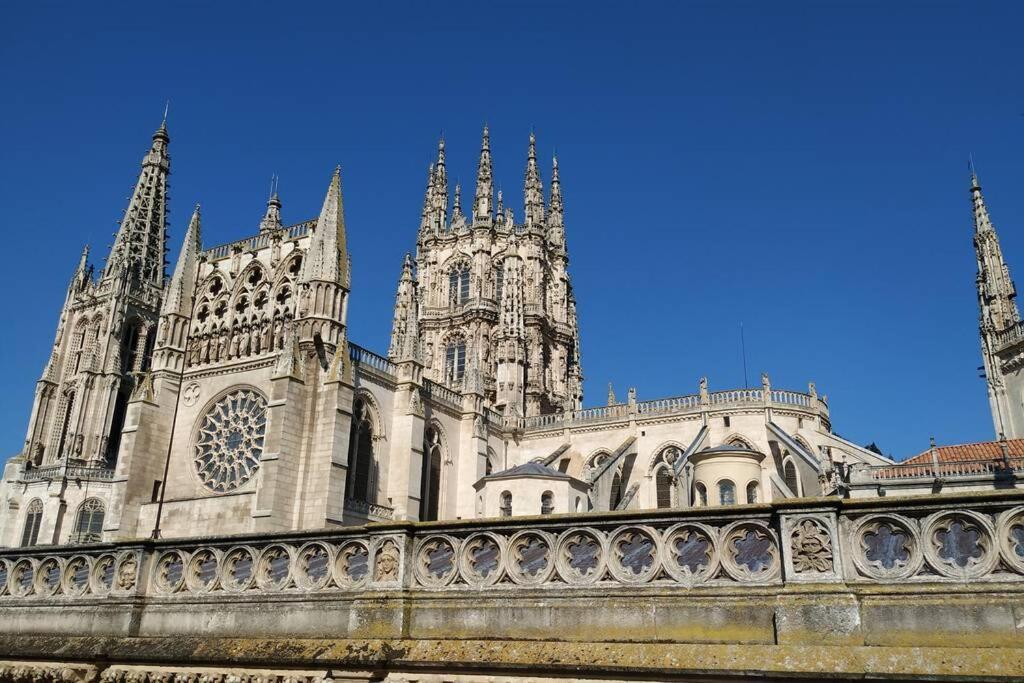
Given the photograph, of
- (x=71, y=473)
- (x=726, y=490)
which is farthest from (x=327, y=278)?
(x=71, y=473)

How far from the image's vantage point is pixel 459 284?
54.2 m

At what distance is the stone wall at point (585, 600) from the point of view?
5.43 metres

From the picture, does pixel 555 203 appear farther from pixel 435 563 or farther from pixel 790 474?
pixel 435 563

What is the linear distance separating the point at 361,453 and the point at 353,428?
115 cm

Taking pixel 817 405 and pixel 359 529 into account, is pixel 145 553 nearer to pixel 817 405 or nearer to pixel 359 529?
pixel 359 529

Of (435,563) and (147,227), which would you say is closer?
(435,563)

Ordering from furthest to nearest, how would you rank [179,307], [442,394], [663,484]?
[663,484]
[442,394]
[179,307]

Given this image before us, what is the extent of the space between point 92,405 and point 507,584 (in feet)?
172

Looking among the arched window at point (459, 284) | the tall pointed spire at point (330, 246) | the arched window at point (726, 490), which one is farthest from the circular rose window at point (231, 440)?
the arched window at point (459, 284)

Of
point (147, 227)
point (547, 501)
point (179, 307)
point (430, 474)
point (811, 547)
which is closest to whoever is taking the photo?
point (811, 547)

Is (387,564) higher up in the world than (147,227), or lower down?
lower down

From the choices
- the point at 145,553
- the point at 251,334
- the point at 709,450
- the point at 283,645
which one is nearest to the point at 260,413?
the point at 251,334

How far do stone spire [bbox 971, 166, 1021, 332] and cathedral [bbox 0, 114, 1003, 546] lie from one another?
3.6 inches

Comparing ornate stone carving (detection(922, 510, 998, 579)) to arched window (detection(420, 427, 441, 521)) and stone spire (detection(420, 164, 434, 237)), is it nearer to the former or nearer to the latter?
arched window (detection(420, 427, 441, 521))
